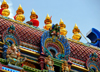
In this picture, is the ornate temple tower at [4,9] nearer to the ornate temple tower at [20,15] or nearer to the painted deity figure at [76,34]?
the ornate temple tower at [20,15]

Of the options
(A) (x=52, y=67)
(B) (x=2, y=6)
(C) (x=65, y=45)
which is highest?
(B) (x=2, y=6)

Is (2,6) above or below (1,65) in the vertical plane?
above

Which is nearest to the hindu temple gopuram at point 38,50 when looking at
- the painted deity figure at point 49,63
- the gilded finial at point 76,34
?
the painted deity figure at point 49,63

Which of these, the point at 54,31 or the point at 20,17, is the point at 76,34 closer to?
the point at 54,31

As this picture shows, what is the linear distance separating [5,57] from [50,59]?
371cm

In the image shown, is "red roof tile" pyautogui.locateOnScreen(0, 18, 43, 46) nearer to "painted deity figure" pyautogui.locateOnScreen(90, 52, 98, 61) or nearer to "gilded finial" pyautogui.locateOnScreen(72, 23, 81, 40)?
"painted deity figure" pyautogui.locateOnScreen(90, 52, 98, 61)

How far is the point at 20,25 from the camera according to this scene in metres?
27.2

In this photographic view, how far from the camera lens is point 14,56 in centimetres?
2403

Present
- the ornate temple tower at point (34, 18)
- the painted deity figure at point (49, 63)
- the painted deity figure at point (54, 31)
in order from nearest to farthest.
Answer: the painted deity figure at point (49, 63) < the painted deity figure at point (54, 31) < the ornate temple tower at point (34, 18)

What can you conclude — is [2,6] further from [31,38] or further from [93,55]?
[93,55]

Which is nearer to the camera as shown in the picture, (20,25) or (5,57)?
(5,57)

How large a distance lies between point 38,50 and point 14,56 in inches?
118

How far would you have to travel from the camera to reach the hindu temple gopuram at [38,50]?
24.3 meters

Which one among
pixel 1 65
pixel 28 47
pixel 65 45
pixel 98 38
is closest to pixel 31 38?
pixel 28 47
